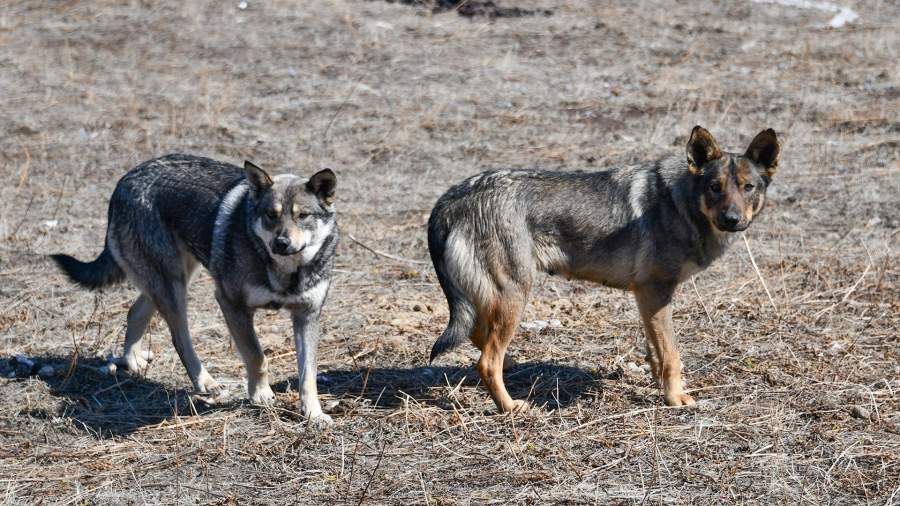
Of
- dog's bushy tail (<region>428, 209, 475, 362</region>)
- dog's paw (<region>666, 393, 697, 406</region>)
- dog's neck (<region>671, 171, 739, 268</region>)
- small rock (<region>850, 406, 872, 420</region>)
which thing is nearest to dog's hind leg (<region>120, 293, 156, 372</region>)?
dog's bushy tail (<region>428, 209, 475, 362</region>)

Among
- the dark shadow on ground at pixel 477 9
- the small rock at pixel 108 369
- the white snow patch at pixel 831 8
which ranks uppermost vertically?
the white snow patch at pixel 831 8

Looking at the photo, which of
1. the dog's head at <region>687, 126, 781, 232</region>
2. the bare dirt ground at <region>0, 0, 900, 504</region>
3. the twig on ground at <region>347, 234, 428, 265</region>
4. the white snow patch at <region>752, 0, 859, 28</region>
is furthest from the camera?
the white snow patch at <region>752, 0, 859, 28</region>

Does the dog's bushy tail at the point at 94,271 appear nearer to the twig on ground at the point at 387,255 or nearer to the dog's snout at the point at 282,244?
the dog's snout at the point at 282,244

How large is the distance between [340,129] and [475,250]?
682cm

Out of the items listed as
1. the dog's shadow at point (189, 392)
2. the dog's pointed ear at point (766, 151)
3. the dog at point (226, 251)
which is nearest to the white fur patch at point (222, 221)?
the dog at point (226, 251)

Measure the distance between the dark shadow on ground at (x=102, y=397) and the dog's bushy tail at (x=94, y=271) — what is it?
574 mm

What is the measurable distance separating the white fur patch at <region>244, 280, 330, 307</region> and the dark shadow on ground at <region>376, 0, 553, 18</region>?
1105cm

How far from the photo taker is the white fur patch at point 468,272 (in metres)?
6.54

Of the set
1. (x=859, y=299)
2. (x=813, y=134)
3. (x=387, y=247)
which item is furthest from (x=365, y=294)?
(x=813, y=134)

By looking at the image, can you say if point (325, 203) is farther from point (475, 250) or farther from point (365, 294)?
point (365, 294)

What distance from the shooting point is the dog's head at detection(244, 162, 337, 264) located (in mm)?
6051

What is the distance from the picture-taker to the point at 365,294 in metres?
8.73

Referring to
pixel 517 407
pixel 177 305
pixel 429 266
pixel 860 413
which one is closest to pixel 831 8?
pixel 429 266

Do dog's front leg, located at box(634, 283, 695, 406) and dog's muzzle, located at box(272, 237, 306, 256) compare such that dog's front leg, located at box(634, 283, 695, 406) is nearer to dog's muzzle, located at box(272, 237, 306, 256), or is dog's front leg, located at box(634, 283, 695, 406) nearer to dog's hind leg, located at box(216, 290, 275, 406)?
dog's muzzle, located at box(272, 237, 306, 256)
